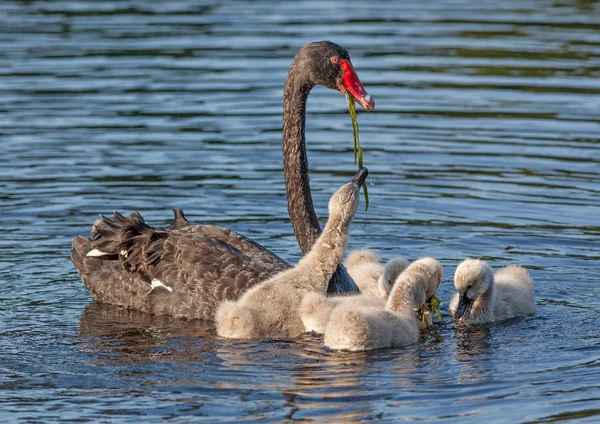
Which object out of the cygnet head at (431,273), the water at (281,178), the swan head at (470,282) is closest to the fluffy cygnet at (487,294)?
the swan head at (470,282)

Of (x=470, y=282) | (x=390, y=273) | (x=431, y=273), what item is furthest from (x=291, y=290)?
(x=470, y=282)

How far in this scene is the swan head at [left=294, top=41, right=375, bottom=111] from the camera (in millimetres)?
9492

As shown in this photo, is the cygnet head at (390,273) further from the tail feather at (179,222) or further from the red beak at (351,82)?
the tail feather at (179,222)

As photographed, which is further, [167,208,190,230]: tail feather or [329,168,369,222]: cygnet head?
[167,208,190,230]: tail feather

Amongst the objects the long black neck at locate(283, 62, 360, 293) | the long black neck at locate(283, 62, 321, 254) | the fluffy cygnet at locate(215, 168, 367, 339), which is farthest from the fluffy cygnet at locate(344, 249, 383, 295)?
the fluffy cygnet at locate(215, 168, 367, 339)

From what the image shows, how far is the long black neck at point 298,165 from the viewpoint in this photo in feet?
31.3

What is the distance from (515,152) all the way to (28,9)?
40.3 feet

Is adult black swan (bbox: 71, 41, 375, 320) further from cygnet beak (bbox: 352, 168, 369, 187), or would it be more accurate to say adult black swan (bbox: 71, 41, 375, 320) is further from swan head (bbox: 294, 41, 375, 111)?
cygnet beak (bbox: 352, 168, 369, 187)

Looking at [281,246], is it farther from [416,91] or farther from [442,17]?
[442,17]

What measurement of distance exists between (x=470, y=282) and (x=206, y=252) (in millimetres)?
2017

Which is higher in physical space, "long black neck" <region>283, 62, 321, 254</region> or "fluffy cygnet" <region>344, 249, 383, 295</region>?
"long black neck" <region>283, 62, 321, 254</region>

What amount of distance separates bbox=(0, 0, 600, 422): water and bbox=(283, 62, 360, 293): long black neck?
1197 millimetres

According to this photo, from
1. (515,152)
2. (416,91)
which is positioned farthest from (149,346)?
(416,91)

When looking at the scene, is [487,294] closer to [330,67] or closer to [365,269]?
[365,269]
